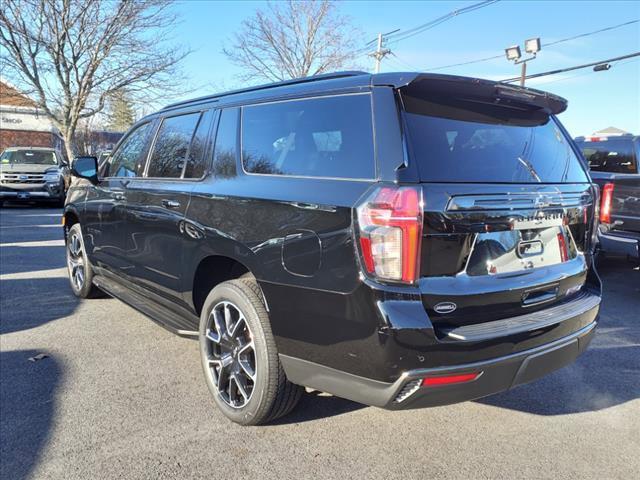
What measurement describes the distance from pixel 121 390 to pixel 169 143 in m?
1.83

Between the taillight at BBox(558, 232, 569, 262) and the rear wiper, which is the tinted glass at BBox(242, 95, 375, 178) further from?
the taillight at BBox(558, 232, 569, 262)

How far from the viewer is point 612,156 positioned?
7.15m

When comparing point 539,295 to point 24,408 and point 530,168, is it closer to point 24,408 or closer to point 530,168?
point 530,168

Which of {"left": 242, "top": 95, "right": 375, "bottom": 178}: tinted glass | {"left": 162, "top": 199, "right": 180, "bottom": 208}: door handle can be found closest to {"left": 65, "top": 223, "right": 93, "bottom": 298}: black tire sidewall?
{"left": 162, "top": 199, "right": 180, "bottom": 208}: door handle

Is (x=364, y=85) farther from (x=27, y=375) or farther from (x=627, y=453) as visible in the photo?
(x=27, y=375)

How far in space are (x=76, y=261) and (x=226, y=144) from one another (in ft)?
10.4

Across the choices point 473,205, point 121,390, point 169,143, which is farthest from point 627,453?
point 169,143

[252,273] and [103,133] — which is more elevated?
[103,133]

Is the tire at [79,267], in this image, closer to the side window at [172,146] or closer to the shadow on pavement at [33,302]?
the shadow on pavement at [33,302]

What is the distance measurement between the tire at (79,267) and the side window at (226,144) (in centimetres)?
262

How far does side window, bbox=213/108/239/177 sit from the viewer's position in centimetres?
306

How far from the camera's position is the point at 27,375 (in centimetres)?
350

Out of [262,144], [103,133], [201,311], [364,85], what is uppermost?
[103,133]

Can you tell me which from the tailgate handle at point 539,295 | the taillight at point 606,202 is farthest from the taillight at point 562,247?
the taillight at point 606,202
